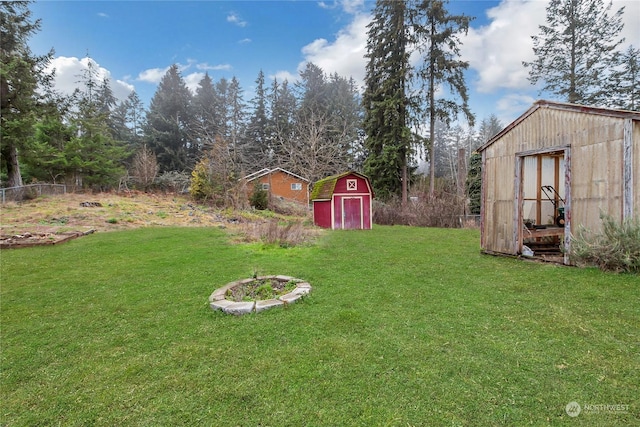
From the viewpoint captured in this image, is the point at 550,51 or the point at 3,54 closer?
the point at 3,54

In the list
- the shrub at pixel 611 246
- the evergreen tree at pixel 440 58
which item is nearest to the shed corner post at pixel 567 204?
the shrub at pixel 611 246

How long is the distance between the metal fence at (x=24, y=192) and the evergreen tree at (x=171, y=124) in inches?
480

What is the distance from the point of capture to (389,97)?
1934cm

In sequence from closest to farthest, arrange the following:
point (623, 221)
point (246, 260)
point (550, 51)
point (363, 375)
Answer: point (363, 375) < point (623, 221) < point (246, 260) < point (550, 51)

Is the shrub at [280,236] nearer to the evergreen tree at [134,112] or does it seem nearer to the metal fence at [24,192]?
the metal fence at [24,192]

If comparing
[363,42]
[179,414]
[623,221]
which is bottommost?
[179,414]

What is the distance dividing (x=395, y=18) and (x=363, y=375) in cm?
2204

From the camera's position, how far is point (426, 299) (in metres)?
3.99

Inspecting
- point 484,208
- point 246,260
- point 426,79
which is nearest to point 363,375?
point 246,260

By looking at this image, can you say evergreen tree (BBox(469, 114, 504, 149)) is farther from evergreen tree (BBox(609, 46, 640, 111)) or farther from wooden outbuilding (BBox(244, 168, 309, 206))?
wooden outbuilding (BBox(244, 168, 309, 206))

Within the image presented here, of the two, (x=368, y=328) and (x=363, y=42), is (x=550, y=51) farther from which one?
(x=368, y=328)

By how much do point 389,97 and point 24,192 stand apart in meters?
21.3

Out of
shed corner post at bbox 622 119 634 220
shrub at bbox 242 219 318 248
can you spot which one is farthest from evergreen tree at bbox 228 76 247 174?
shed corner post at bbox 622 119 634 220

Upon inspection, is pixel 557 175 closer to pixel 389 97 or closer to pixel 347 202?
pixel 347 202
